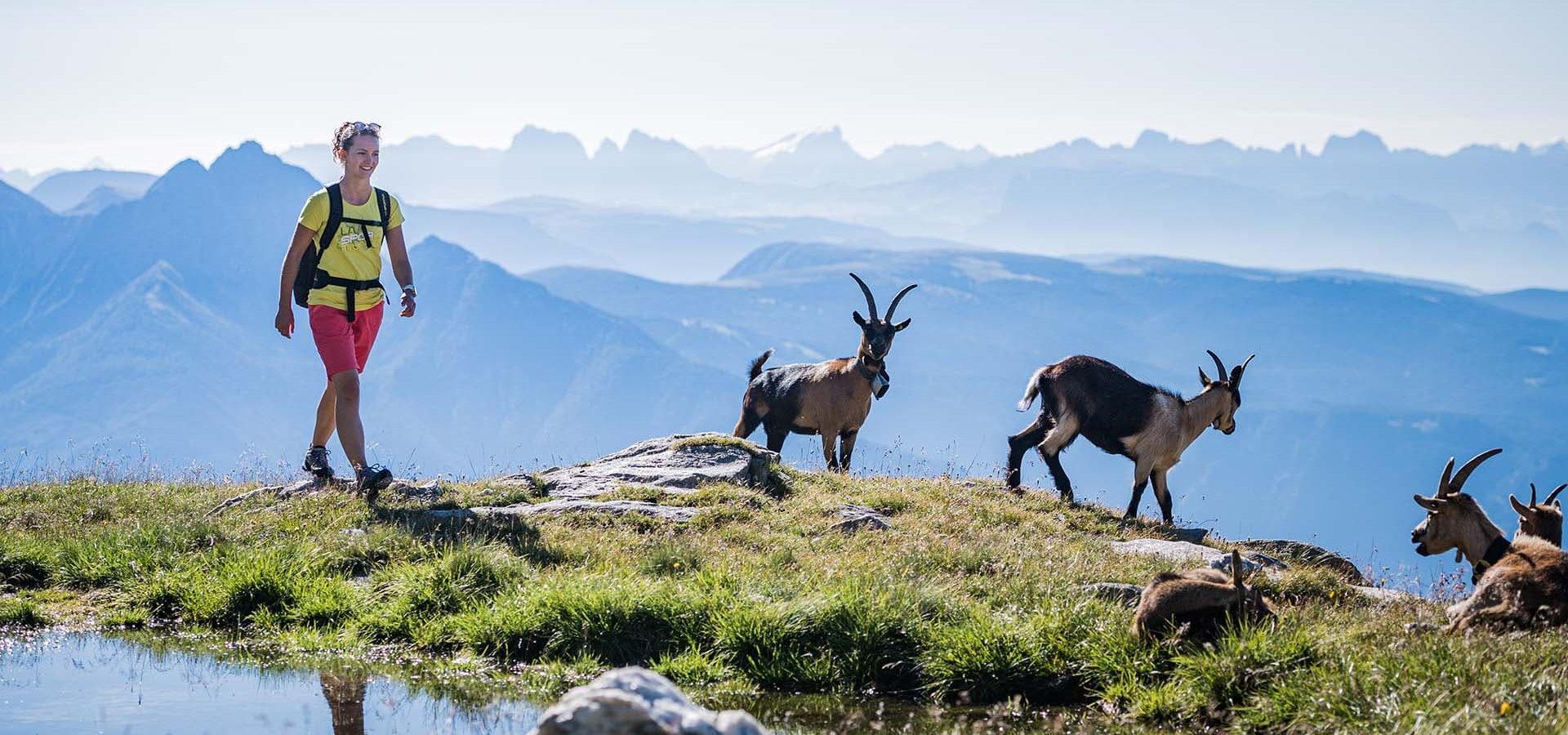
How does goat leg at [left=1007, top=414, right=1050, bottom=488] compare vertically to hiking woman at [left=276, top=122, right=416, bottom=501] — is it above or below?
below

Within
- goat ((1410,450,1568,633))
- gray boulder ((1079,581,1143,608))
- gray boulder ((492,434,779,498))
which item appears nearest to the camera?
goat ((1410,450,1568,633))

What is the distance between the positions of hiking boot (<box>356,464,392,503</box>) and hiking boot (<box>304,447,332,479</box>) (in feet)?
2.48

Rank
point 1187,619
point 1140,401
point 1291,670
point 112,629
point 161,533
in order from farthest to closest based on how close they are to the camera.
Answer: point 1140,401, point 161,533, point 112,629, point 1187,619, point 1291,670

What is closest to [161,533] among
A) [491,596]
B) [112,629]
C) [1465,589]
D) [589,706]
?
[112,629]

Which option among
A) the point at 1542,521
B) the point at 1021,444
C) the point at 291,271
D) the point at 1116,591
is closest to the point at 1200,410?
the point at 1021,444

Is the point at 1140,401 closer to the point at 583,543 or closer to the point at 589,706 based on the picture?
the point at 583,543

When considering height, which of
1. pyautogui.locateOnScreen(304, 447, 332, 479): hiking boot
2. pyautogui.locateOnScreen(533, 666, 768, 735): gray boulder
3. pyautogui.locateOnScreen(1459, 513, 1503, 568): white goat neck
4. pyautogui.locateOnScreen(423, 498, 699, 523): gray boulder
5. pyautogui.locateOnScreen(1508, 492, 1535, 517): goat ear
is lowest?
pyautogui.locateOnScreen(1459, 513, 1503, 568): white goat neck

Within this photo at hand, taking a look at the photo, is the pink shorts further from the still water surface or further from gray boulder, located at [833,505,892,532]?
gray boulder, located at [833,505,892,532]

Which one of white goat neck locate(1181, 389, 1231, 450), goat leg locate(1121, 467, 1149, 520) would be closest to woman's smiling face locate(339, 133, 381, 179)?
goat leg locate(1121, 467, 1149, 520)

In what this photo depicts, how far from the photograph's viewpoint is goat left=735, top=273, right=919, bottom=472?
17250mm

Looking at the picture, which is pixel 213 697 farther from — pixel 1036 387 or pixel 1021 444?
pixel 1036 387

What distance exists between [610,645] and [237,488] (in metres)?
6.50

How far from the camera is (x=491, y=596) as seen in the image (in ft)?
28.8

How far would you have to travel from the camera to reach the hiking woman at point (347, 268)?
37.0ft
